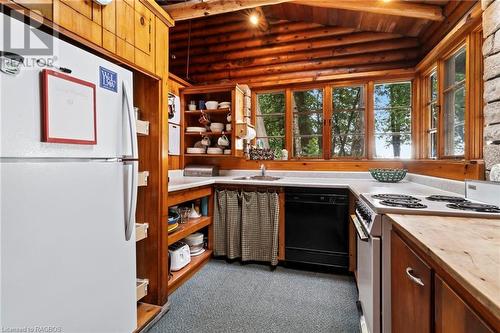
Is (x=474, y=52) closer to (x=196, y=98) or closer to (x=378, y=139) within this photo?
(x=378, y=139)

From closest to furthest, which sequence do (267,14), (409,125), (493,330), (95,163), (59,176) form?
(493,330)
(59,176)
(95,163)
(409,125)
(267,14)

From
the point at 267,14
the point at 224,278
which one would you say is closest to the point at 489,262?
the point at 224,278

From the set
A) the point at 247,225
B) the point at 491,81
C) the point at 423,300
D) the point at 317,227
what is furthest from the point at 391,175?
the point at 423,300

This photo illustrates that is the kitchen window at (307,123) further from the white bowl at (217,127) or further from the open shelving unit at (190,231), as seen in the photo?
the open shelving unit at (190,231)

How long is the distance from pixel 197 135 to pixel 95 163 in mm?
2366

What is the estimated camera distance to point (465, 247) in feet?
2.52

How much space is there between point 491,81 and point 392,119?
155cm

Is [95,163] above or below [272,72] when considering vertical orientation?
below

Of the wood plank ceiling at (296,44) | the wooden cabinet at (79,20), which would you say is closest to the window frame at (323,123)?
the wood plank ceiling at (296,44)

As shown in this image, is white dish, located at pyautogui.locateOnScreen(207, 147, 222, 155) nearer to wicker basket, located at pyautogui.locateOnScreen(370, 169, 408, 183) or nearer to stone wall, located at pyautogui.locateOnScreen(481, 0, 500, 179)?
wicker basket, located at pyautogui.locateOnScreen(370, 169, 408, 183)

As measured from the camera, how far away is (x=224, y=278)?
2512mm

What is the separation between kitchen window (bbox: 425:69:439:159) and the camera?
8.73 feet

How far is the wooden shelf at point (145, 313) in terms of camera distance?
1.69 metres

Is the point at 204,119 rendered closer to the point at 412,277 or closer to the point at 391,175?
the point at 391,175
